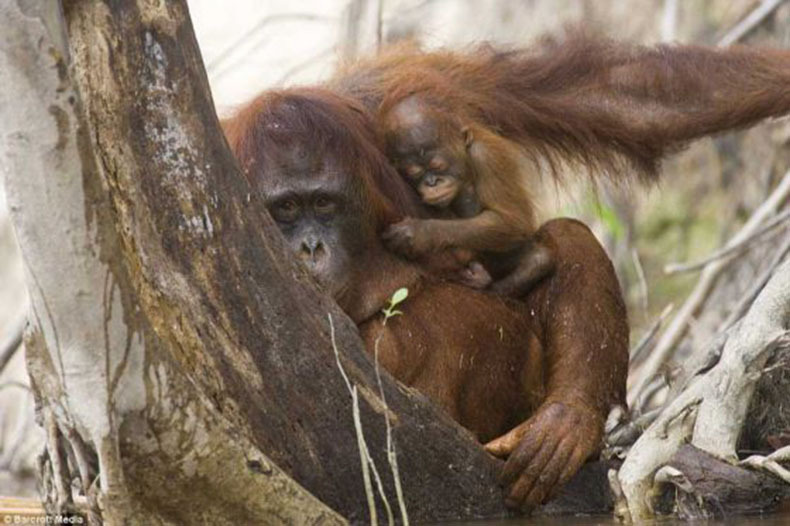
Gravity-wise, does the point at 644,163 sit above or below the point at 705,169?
above

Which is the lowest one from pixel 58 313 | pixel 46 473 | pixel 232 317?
pixel 46 473

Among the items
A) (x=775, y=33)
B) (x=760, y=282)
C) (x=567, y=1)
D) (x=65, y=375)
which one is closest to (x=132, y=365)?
→ (x=65, y=375)

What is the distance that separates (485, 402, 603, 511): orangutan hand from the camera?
504 cm

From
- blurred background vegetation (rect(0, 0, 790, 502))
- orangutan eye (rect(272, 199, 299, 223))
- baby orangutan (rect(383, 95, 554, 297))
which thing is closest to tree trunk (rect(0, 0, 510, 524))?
orangutan eye (rect(272, 199, 299, 223))

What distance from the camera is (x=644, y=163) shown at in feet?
20.5

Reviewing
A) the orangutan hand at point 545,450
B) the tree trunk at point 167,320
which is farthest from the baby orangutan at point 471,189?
the tree trunk at point 167,320

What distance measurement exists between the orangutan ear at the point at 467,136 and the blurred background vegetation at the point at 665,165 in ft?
8.23

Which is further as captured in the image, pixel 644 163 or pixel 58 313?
pixel 644 163

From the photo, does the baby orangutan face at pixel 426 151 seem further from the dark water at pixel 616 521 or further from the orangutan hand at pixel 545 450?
the dark water at pixel 616 521

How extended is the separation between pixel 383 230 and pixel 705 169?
5.82 m

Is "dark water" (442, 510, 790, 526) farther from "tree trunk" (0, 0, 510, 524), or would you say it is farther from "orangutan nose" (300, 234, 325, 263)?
"orangutan nose" (300, 234, 325, 263)

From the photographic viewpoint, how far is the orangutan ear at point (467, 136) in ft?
19.0

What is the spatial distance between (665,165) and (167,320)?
6887 mm

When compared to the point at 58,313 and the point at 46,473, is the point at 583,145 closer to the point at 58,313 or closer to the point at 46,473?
→ the point at 46,473
